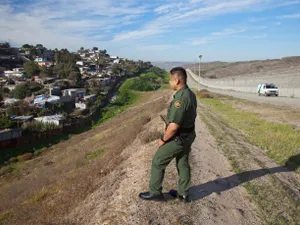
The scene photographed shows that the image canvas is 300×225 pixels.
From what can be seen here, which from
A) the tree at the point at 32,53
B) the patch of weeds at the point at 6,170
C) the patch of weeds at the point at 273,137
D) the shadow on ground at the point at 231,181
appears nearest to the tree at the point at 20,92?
the patch of weeds at the point at 6,170

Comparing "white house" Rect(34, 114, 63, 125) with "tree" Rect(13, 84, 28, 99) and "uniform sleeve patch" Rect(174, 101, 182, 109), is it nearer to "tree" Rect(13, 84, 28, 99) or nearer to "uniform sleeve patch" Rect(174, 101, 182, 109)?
"tree" Rect(13, 84, 28, 99)

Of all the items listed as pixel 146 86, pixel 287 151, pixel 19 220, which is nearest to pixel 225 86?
pixel 146 86

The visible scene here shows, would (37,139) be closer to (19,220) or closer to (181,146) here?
(19,220)

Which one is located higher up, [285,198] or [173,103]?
[173,103]

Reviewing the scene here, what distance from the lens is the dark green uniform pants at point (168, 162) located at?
3779 mm

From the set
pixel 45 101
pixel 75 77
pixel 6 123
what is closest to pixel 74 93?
pixel 45 101

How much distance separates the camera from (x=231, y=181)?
5.44m

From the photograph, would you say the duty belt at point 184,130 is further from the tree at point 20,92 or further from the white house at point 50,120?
the tree at point 20,92

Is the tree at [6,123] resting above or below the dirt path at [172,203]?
below

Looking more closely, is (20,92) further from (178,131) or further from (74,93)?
(178,131)

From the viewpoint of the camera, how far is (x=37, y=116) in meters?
36.9

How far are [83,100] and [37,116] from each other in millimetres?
10038

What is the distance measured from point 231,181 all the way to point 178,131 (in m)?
2.37

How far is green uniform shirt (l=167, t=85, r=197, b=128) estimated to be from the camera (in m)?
3.58
